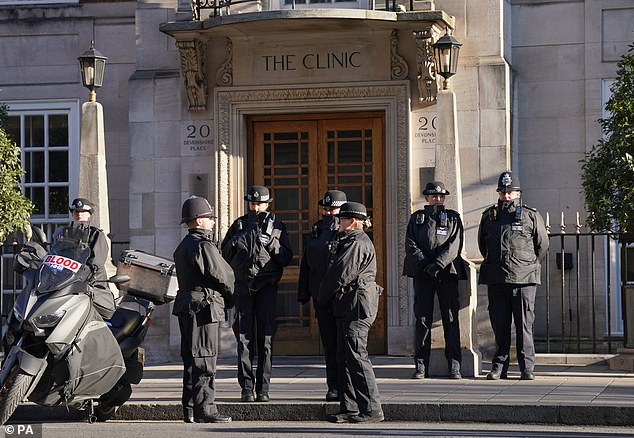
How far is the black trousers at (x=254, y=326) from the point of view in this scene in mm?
11992

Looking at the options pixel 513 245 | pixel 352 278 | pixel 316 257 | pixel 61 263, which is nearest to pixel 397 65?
pixel 513 245

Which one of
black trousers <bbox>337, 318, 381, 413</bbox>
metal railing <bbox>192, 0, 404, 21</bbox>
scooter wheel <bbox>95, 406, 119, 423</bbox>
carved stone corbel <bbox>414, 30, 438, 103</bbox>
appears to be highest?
metal railing <bbox>192, 0, 404, 21</bbox>

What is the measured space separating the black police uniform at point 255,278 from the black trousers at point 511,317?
8.61 feet

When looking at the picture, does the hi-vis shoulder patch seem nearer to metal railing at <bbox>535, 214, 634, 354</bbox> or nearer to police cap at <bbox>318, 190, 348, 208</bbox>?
police cap at <bbox>318, 190, 348, 208</bbox>

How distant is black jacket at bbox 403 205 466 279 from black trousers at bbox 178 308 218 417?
3507mm

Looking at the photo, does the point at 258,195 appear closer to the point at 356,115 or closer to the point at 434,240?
the point at 434,240

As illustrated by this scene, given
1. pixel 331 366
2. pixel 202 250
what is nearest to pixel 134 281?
pixel 202 250

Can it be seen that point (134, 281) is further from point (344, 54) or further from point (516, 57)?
point (516, 57)

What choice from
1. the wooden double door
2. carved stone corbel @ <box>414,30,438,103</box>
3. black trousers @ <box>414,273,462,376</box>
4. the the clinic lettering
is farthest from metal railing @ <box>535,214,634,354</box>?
the the clinic lettering

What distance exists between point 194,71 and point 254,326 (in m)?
5.10

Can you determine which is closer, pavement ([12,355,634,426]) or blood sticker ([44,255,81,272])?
blood sticker ([44,255,81,272])

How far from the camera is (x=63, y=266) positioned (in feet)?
33.1

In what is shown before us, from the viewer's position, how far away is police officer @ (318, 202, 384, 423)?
10797 millimetres

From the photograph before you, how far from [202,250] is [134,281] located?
94 centimetres
